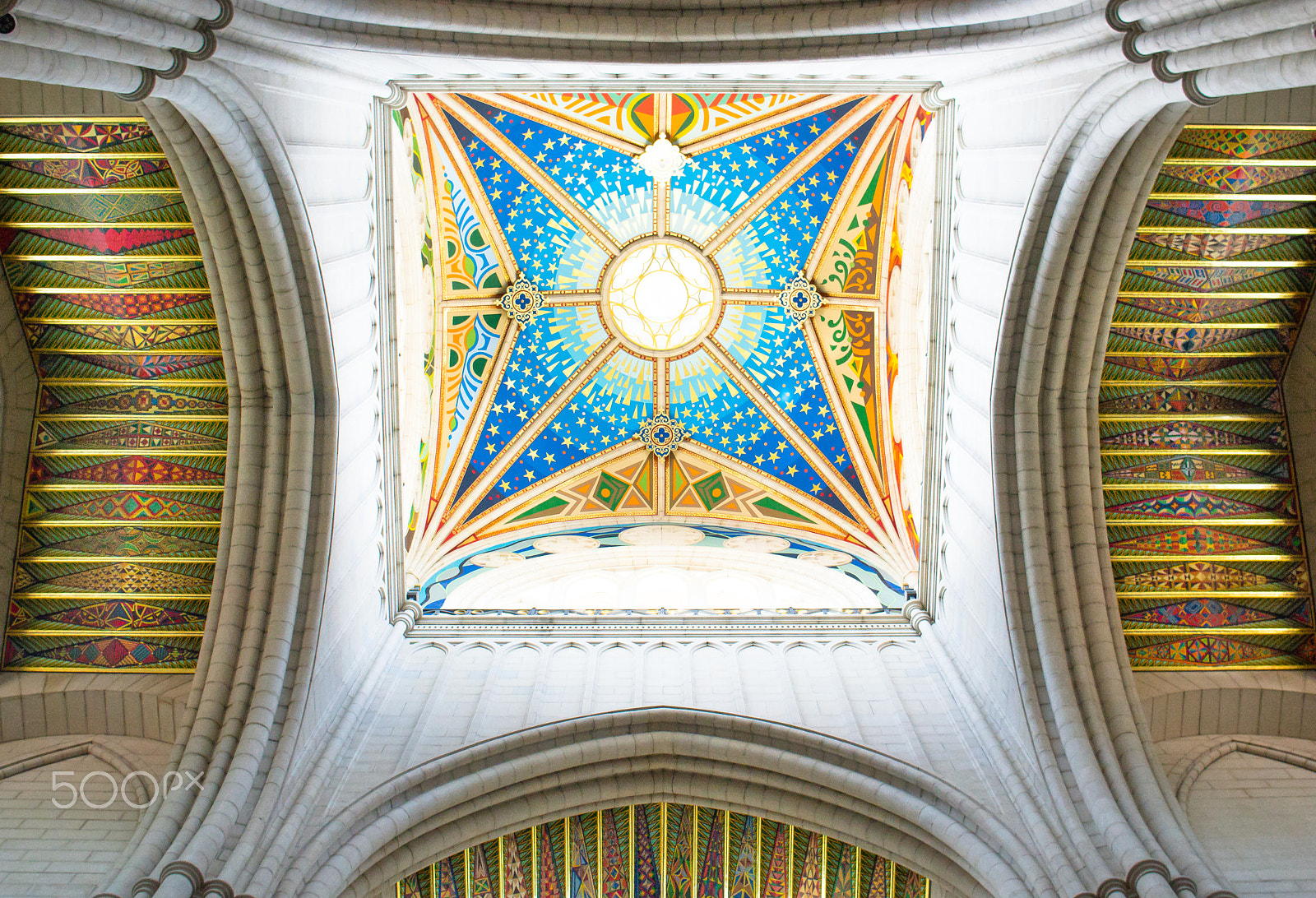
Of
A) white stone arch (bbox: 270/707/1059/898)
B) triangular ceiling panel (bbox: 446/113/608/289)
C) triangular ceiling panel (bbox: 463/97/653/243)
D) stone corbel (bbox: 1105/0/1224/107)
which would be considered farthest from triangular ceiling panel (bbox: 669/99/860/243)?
white stone arch (bbox: 270/707/1059/898)

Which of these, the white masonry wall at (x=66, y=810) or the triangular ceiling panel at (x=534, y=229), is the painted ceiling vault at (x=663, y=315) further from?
the white masonry wall at (x=66, y=810)

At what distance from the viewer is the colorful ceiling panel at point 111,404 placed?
7.96m

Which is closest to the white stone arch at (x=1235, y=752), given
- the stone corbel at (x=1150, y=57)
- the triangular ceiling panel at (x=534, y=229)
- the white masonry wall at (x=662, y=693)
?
the white masonry wall at (x=662, y=693)

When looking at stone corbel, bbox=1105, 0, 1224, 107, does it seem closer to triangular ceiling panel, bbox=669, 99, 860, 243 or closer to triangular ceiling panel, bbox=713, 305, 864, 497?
triangular ceiling panel, bbox=669, 99, 860, 243

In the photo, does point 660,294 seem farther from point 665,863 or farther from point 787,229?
point 665,863

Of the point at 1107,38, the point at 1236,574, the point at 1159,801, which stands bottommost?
the point at 1159,801

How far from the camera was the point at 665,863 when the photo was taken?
8.99 meters

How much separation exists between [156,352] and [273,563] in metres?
2.33

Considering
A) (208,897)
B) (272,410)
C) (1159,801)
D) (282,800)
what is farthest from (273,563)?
(1159,801)

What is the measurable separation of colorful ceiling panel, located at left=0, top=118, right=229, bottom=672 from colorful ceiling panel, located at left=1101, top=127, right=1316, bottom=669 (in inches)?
352

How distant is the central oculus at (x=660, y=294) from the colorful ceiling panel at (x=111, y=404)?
275 inches

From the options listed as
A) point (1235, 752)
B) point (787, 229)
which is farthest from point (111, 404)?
point (1235, 752)

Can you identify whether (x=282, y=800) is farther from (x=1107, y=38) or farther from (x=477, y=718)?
(x=1107, y=38)

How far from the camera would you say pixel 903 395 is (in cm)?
1277
